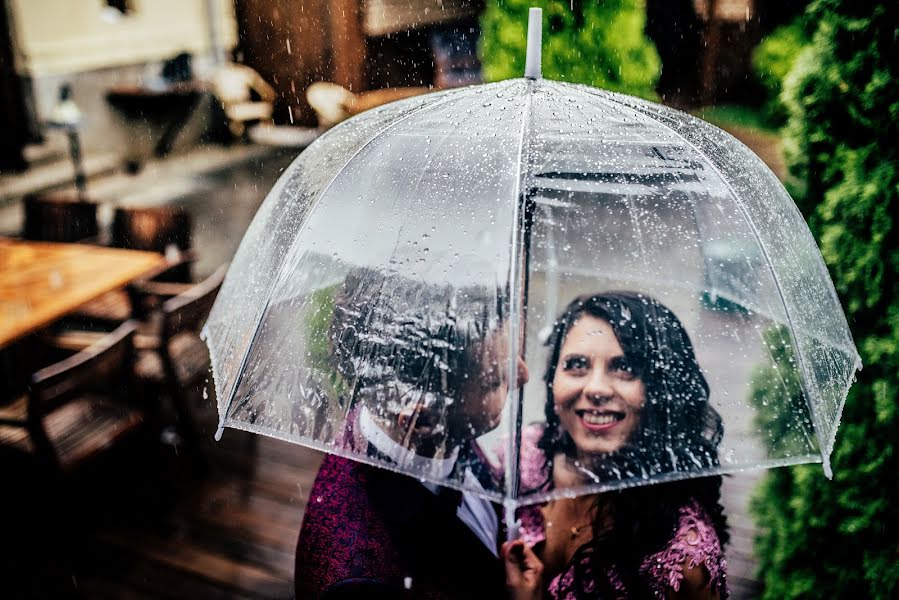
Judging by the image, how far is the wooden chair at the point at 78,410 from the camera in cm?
312

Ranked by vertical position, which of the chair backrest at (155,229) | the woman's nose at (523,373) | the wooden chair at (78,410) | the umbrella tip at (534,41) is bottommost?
the wooden chair at (78,410)

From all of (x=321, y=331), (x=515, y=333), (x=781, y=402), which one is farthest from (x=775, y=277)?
(x=321, y=331)

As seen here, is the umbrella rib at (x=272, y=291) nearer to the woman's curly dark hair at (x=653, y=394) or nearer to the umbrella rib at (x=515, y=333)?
the umbrella rib at (x=515, y=333)

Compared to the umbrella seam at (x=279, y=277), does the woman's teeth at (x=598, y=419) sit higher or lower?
lower

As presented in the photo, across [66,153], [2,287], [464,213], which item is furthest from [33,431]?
[66,153]

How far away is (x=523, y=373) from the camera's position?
1530 mm

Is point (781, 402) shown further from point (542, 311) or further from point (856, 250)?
point (856, 250)

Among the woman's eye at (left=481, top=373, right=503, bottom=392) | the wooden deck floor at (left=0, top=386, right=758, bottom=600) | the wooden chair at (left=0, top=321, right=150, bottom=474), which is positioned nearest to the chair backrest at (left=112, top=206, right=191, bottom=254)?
the wooden chair at (left=0, top=321, right=150, bottom=474)

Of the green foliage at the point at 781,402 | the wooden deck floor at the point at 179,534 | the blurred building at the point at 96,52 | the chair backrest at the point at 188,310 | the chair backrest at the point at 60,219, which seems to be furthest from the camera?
the blurred building at the point at 96,52

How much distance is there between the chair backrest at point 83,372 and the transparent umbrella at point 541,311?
168cm

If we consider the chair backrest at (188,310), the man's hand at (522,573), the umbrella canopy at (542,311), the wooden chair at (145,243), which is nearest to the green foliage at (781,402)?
the umbrella canopy at (542,311)

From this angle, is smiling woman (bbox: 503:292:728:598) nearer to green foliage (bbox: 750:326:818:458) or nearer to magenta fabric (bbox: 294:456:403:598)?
green foliage (bbox: 750:326:818:458)

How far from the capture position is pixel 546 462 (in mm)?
1467

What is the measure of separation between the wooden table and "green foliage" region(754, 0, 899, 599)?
4002mm
